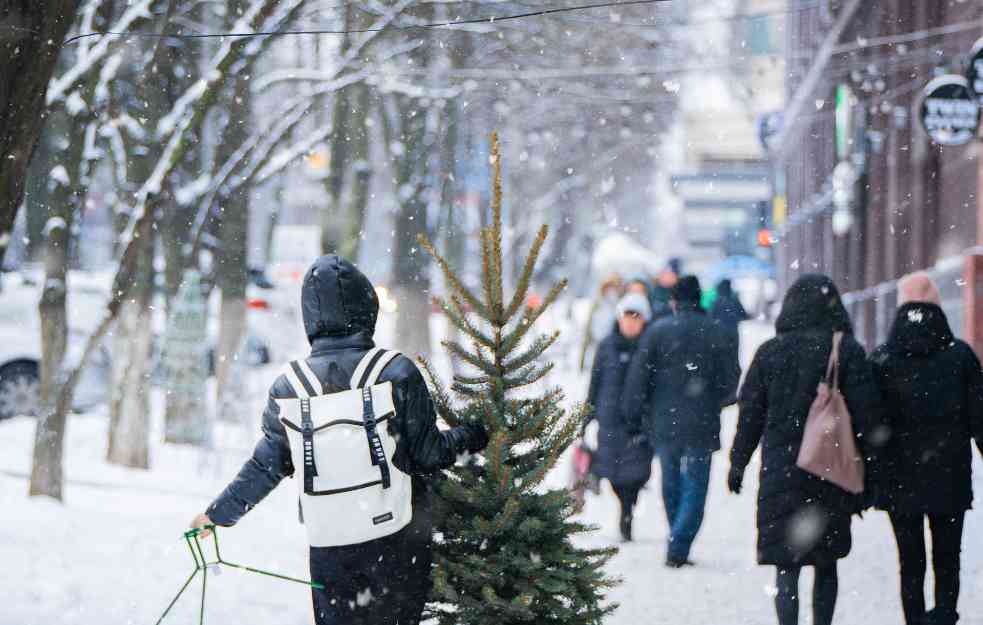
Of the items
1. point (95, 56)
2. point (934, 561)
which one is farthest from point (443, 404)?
point (95, 56)

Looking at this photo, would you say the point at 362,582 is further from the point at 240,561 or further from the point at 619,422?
the point at 619,422

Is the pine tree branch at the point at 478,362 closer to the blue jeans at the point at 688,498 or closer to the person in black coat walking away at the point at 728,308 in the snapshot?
the blue jeans at the point at 688,498

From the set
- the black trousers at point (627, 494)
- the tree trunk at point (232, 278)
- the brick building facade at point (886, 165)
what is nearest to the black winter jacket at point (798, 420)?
the black trousers at point (627, 494)

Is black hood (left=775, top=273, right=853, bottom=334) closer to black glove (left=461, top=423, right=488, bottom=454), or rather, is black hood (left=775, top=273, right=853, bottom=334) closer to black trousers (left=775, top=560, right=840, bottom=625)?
black trousers (left=775, top=560, right=840, bottom=625)

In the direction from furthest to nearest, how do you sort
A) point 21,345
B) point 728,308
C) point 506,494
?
1. point 21,345
2. point 728,308
3. point 506,494

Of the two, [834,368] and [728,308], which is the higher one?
[728,308]

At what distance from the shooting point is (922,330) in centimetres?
630

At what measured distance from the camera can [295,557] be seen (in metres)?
8.98

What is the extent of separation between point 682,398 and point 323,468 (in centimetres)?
496

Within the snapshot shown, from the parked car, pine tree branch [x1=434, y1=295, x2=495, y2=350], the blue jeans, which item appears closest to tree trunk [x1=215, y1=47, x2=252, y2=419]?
the parked car

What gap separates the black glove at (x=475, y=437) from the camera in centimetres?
481

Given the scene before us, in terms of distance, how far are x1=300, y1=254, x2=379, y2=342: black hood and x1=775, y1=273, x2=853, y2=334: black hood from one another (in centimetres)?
249

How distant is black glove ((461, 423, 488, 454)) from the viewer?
189 inches

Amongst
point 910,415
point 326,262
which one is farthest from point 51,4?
point 910,415
